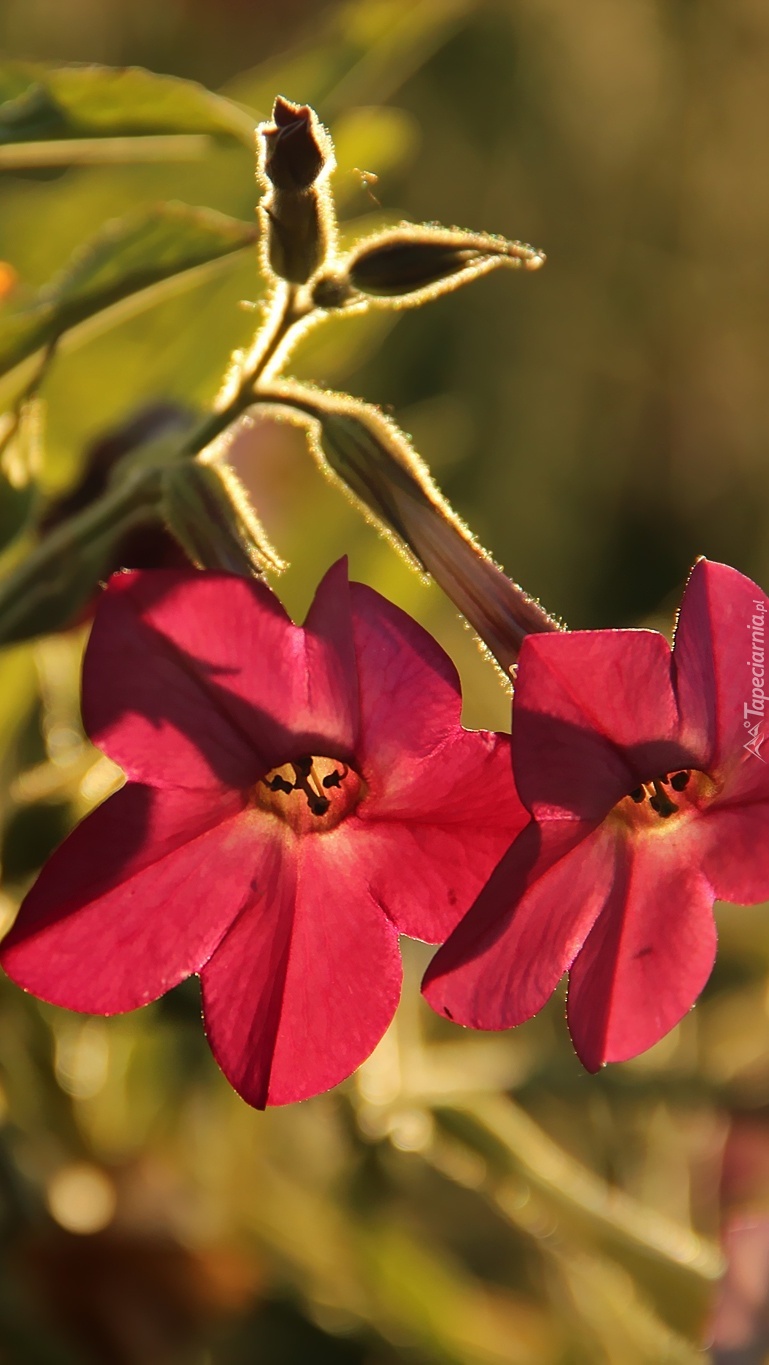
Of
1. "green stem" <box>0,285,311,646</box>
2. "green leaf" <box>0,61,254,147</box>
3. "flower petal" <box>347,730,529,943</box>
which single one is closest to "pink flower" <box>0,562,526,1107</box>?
"flower petal" <box>347,730,529,943</box>

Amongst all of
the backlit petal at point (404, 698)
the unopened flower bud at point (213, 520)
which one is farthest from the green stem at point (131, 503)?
the backlit petal at point (404, 698)

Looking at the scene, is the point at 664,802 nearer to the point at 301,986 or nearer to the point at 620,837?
the point at 620,837

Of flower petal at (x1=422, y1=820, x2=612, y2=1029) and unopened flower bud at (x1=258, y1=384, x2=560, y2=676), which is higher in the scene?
unopened flower bud at (x1=258, y1=384, x2=560, y2=676)

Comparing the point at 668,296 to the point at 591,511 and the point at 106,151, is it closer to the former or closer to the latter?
the point at 591,511

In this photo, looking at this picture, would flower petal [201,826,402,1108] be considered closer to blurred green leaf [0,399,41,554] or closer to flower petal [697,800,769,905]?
flower petal [697,800,769,905]

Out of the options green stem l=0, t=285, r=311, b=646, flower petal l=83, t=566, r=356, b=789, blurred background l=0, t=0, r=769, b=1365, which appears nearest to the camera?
flower petal l=83, t=566, r=356, b=789

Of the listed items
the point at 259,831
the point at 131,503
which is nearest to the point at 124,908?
the point at 259,831
